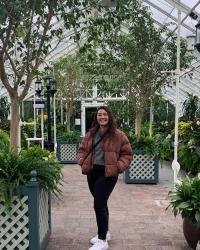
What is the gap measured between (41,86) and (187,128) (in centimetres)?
384

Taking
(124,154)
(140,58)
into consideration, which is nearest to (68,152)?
(140,58)

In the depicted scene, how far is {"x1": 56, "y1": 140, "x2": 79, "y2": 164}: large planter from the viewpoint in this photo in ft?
38.8

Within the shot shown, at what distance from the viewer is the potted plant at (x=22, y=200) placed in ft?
11.7

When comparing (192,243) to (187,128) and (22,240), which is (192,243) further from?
(187,128)

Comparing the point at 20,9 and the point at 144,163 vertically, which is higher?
the point at 20,9

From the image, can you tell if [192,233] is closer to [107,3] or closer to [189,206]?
[189,206]

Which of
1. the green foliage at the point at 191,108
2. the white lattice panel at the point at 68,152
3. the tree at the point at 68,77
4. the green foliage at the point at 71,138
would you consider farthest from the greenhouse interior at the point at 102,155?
the green foliage at the point at 191,108

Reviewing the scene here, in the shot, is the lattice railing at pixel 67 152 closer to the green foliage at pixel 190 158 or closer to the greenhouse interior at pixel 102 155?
the greenhouse interior at pixel 102 155

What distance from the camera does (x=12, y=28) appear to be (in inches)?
146

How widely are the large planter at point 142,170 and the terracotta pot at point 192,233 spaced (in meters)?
4.10

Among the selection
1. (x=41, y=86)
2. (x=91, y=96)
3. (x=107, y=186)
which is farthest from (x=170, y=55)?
(x=91, y=96)

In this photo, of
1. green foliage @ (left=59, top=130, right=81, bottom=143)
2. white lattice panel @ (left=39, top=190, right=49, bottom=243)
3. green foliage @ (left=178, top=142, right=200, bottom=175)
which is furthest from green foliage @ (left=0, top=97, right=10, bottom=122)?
white lattice panel @ (left=39, top=190, right=49, bottom=243)

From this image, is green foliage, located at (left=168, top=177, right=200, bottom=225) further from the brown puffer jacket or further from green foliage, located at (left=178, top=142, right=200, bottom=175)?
green foliage, located at (left=178, top=142, right=200, bottom=175)

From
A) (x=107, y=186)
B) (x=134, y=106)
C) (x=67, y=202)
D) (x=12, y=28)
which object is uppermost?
(x=12, y=28)
